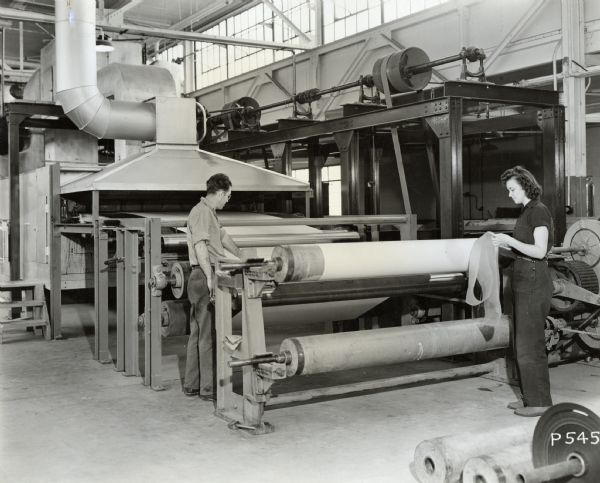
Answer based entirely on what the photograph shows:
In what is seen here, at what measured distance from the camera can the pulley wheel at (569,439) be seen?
2926mm

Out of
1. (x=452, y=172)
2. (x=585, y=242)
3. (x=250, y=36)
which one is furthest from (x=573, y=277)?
(x=250, y=36)

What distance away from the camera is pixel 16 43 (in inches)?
695

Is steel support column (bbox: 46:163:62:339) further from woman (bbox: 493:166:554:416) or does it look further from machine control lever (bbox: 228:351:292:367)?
woman (bbox: 493:166:554:416)

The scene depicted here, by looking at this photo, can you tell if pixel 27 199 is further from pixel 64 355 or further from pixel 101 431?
pixel 101 431

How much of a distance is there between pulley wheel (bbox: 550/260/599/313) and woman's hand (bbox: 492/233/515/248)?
1.46 m

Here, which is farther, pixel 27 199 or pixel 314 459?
pixel 27 199

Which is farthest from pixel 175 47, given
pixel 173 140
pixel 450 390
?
pixel 450 390

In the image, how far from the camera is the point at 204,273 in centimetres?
512

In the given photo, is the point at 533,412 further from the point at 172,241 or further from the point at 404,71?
the point at 404,71

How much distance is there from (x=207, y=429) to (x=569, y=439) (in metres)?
2.40

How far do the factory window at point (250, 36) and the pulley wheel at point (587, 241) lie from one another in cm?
962

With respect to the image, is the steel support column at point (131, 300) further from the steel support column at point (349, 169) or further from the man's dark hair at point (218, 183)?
the steel support column at point (349, 169)

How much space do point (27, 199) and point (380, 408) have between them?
20.0ft

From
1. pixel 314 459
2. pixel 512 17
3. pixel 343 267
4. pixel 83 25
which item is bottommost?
pixel 314 459
